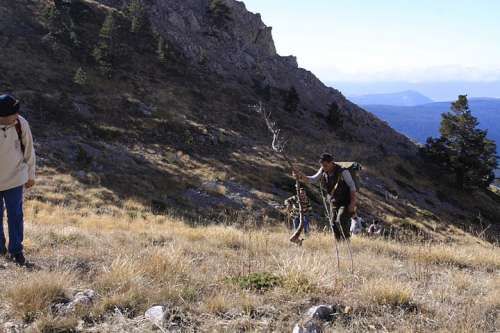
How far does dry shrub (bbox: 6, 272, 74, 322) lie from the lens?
143 inches

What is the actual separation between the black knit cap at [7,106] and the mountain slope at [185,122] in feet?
44.3

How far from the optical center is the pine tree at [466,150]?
45531mm

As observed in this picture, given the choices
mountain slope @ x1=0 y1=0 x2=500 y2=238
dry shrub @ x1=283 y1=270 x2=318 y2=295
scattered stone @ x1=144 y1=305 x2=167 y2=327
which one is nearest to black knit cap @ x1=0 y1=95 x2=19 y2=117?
scattered stone @ x1=144 y1=305 x2=167 y2=327

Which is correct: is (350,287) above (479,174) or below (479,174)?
above

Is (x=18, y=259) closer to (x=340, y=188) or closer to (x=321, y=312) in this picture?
(x=321, y=312)

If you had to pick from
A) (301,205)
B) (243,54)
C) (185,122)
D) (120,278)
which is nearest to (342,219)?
(301,205)

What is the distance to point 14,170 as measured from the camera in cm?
→ 517

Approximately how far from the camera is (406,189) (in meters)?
39.0

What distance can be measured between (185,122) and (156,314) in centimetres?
3206

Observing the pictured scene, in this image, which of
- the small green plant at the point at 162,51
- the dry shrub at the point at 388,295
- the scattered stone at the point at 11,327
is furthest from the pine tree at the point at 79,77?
the dry shrub at the point at 388,295

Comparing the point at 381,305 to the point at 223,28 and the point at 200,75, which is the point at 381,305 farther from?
the point at 223,28

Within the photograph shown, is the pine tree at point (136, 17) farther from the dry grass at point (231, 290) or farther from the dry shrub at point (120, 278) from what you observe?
the dry shrub at point (120, 278)

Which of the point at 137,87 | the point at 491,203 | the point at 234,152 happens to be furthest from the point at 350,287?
the point at 491,203

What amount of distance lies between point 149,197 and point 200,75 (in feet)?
95.9
